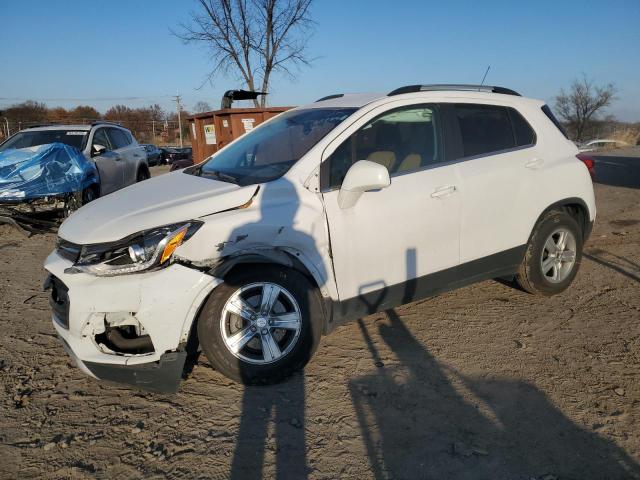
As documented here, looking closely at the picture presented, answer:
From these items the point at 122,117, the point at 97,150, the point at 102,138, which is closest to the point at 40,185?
the point at 97,150

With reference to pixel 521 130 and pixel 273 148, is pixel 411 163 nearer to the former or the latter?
pixel 273 148

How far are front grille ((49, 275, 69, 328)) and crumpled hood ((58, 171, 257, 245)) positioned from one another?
0.28 metres

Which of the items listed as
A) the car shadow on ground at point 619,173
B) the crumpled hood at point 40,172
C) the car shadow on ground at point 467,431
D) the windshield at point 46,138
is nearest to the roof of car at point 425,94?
the car shadow on ground at point 467,431

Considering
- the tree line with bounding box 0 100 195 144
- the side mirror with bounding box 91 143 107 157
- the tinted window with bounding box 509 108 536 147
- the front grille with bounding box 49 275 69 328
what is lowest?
the front grille with bounding box 49 275 69 328

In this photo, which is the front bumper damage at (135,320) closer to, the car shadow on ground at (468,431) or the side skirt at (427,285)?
→ the side skirt at (427,285)

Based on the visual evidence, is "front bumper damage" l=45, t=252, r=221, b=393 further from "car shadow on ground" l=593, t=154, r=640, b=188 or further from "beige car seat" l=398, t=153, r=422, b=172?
"car shadow on ground" l=593, t=154, r=640, b=188

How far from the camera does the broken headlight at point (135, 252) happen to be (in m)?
2.80

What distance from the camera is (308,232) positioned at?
10.3ft

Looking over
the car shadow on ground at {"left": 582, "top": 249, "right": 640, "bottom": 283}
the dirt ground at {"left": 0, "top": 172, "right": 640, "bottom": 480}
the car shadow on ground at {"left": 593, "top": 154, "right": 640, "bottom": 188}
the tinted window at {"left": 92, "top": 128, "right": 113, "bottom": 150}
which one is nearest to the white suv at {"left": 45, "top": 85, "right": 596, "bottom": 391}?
the dirt ground at {"left": 0, "top": 172, "right": 640, "bottom": 480}

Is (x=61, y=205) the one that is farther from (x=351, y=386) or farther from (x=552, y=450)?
(x=552, y=450)

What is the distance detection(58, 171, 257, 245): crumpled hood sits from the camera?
289 cm

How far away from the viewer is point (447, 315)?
422 centimetres

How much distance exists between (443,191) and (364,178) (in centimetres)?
84

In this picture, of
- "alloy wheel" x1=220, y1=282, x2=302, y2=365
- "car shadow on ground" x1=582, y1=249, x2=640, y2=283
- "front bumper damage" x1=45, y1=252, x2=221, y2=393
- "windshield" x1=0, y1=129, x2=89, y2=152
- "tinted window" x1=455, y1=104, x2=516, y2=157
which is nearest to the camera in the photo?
"front bumper damage" x1=45, y1=252, x2=221, y2=393
